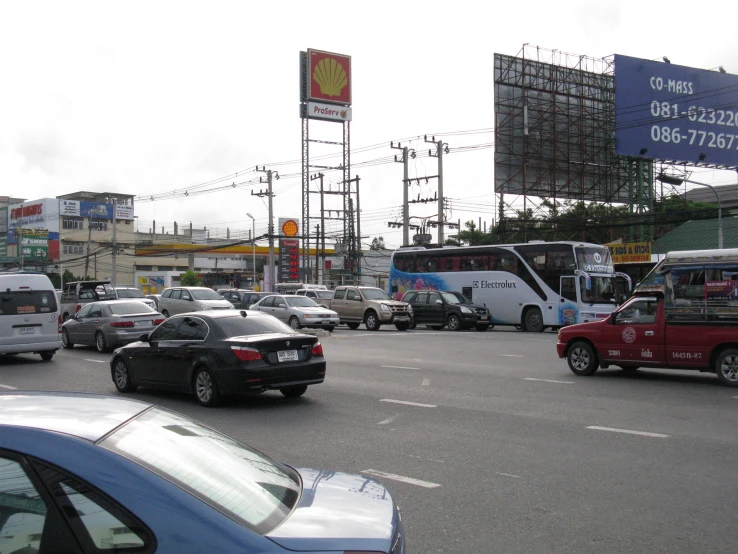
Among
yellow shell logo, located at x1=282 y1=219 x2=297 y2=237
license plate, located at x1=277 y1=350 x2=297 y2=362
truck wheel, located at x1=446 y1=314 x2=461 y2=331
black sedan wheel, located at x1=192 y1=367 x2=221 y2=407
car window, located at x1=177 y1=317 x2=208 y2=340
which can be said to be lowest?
truck wheel, located at x1=446 y1=314 x2=461 y2=331

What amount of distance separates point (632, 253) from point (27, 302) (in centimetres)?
3333

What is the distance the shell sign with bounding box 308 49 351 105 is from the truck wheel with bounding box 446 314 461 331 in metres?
30.5

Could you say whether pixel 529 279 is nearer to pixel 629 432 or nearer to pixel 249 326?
pixel 249 326

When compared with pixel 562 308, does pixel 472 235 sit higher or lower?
higher

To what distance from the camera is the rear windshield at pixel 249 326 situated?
11.4 meters

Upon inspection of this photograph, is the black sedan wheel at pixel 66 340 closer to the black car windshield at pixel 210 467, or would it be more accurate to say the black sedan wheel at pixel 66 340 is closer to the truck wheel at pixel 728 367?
the truck wheel at pixel 728 367

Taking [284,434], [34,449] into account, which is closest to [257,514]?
[34,449]

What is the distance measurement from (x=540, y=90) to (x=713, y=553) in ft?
145

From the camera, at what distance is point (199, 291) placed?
31.0 metres

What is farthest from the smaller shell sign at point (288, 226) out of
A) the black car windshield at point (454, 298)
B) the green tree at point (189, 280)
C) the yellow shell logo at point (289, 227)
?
the black car windshield at point (454, 298)

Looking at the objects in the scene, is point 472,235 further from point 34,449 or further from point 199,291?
point 34,449

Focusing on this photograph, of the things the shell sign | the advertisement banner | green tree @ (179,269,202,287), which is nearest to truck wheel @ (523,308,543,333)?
the advertisement banner

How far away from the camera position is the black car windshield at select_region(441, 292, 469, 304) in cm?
3172

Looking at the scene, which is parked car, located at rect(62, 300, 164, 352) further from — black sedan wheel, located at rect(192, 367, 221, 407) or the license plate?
the license plate
